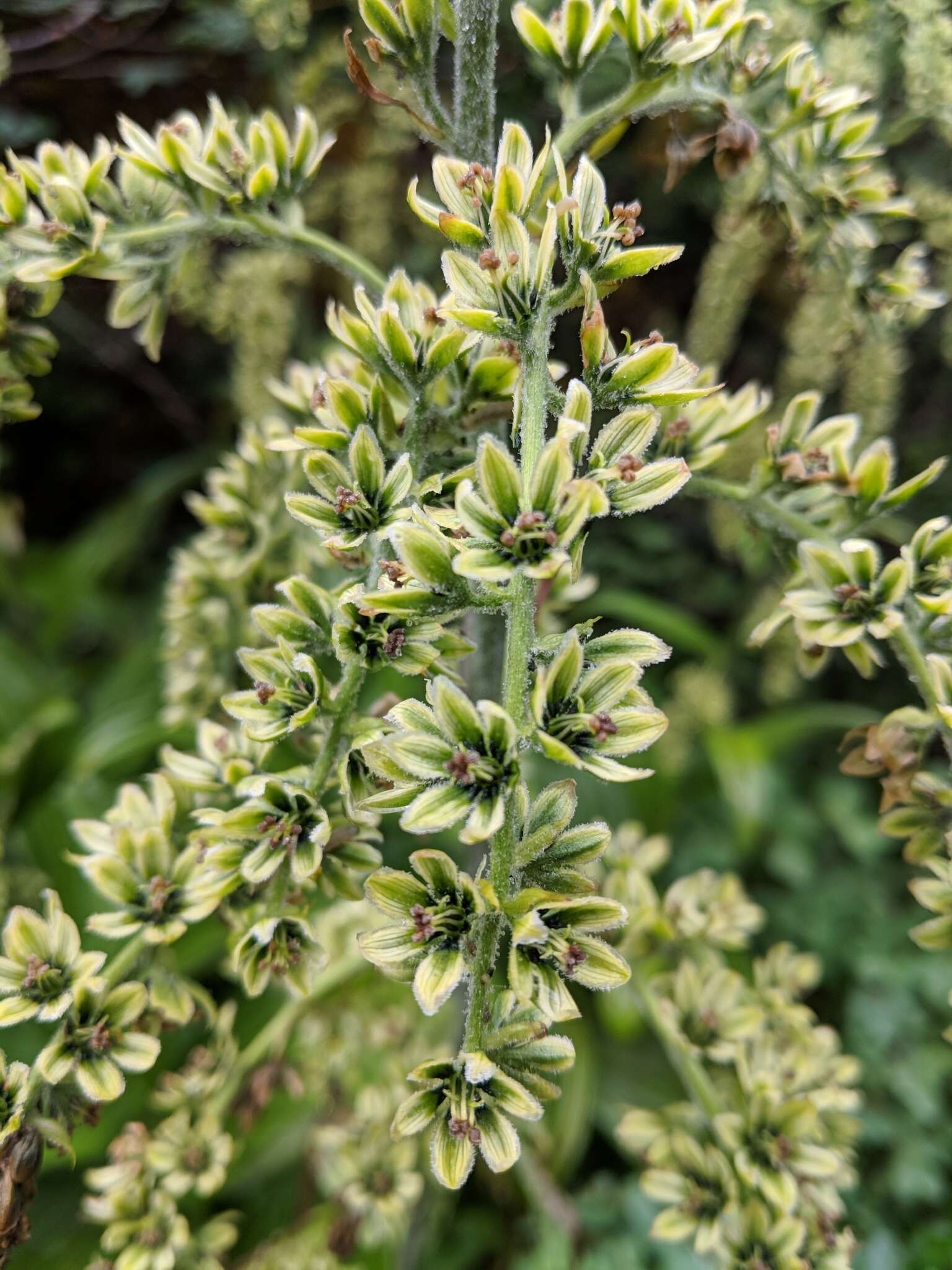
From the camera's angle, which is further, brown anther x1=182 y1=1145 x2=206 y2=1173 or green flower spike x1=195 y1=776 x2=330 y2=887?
brown anther x1=182 y1=1145 x2=206 y2=1173

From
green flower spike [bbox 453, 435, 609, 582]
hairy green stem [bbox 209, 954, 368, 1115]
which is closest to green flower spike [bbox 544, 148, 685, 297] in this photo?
green flower spike [bbox 453, 435, 609, 582]

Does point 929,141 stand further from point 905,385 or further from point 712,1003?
point 712,1003

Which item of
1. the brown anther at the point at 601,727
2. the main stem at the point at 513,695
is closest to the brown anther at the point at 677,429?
the main stem at the point at 513,695

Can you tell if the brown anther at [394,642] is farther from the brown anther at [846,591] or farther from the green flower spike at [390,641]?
the brown anther at [846,591]

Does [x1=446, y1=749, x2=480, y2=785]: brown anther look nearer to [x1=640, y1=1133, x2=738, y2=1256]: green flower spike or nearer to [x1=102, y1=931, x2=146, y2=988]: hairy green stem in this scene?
[x1=102, y1=931, x2=146, y2=988]: hairy green stem

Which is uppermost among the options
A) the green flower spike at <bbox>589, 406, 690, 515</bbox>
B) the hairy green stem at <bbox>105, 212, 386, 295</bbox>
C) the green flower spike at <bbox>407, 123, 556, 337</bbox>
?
the green flower spike at <bbox>407, 123, 556, 337</bbox>

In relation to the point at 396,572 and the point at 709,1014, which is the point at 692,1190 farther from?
the point at 396,572

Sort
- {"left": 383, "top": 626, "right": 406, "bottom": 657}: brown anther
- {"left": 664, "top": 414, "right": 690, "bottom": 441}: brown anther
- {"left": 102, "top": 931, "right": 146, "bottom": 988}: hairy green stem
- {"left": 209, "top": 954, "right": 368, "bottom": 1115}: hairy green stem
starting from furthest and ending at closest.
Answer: {"left": 209, "top": 954, "right": 368, "bottom": 1115}: hairy green stem
{"left": 664, "top": 414, "right": 690, "bottom": 441}: brown anther
{"left": 102, "top": 931, "right": 146, "bottom": 988}: hairy green stem
{"left": 383, "top": 626, "right": 406, "bottom": 657}: brown anther
